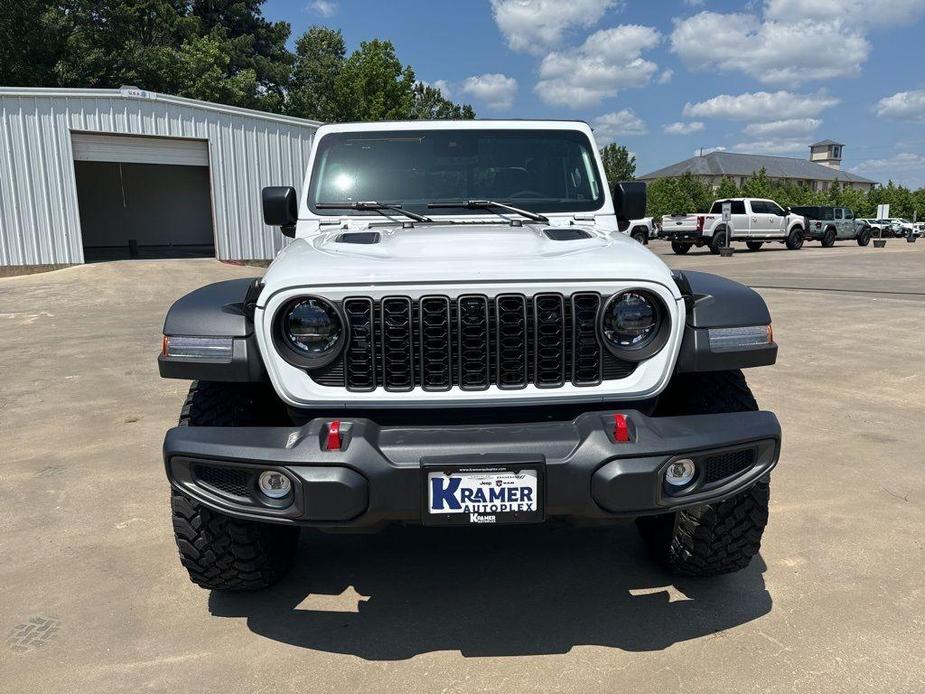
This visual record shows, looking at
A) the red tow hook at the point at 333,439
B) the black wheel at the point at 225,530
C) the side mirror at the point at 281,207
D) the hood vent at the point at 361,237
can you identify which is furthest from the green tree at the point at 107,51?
the red tow hook at the point at 333,439

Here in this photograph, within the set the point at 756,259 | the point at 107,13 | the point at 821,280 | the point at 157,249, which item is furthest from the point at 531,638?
the point at 107,13

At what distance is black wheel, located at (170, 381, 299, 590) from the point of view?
263 centimetres

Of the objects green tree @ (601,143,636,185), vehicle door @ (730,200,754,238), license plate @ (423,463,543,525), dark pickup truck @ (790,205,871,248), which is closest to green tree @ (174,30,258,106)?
vehicle door @ (730,200,754,238)

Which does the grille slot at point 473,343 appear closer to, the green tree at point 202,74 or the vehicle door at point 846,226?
the green tree at point 202,74

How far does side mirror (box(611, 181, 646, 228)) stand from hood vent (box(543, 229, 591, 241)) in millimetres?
628

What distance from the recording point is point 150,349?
27.6 ft

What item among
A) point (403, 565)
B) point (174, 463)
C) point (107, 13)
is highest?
point (107, 13)

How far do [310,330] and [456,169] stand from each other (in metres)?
1.64

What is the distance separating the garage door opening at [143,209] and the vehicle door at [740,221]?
1843cm

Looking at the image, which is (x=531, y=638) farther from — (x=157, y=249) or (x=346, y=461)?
(x=157, y=249)

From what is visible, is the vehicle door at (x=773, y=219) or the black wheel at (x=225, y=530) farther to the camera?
the vehicle door at (x=773, y=219)

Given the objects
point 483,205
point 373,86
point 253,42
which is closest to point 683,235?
point 373,86

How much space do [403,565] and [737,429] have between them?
5.24 ft

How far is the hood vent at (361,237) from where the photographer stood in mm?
2932
